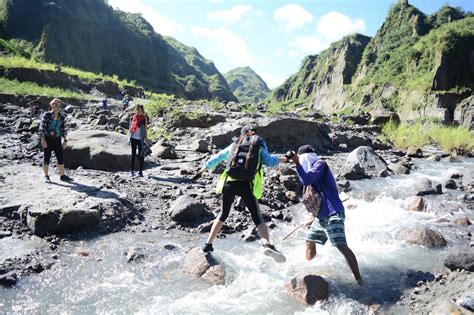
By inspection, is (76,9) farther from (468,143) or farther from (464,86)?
(468,143)

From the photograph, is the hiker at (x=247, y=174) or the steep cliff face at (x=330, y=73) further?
the steep cliff face at (x=330, y=73)

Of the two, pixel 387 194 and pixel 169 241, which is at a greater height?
pixel 387 194

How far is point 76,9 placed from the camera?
290 ft

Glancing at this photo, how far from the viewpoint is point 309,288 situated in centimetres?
539

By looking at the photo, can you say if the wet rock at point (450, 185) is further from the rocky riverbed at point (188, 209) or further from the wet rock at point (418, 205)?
the wet rock at point (418, 205)

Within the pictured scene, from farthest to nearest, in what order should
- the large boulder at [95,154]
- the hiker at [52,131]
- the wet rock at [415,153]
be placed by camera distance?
the wet rock at [415,153], the large boulder at [95,154], the hiker at [52,131]

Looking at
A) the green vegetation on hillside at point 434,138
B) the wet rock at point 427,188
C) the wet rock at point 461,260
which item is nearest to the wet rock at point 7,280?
the wet rock at point 461,260

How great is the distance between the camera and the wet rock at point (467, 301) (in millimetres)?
4469

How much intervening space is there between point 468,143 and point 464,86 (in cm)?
3840

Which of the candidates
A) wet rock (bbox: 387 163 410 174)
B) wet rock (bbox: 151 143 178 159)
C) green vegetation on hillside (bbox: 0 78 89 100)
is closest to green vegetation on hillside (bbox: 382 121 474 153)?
wet rock (bbox: 387 163 410 174)

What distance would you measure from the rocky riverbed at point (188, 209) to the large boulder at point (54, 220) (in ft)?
0.06

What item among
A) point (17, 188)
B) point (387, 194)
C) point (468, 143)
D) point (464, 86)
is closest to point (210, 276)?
point (17, 188)

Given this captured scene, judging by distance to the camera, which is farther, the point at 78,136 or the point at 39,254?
the point at 78,136

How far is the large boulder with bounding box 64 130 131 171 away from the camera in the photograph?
1104 centimetres
